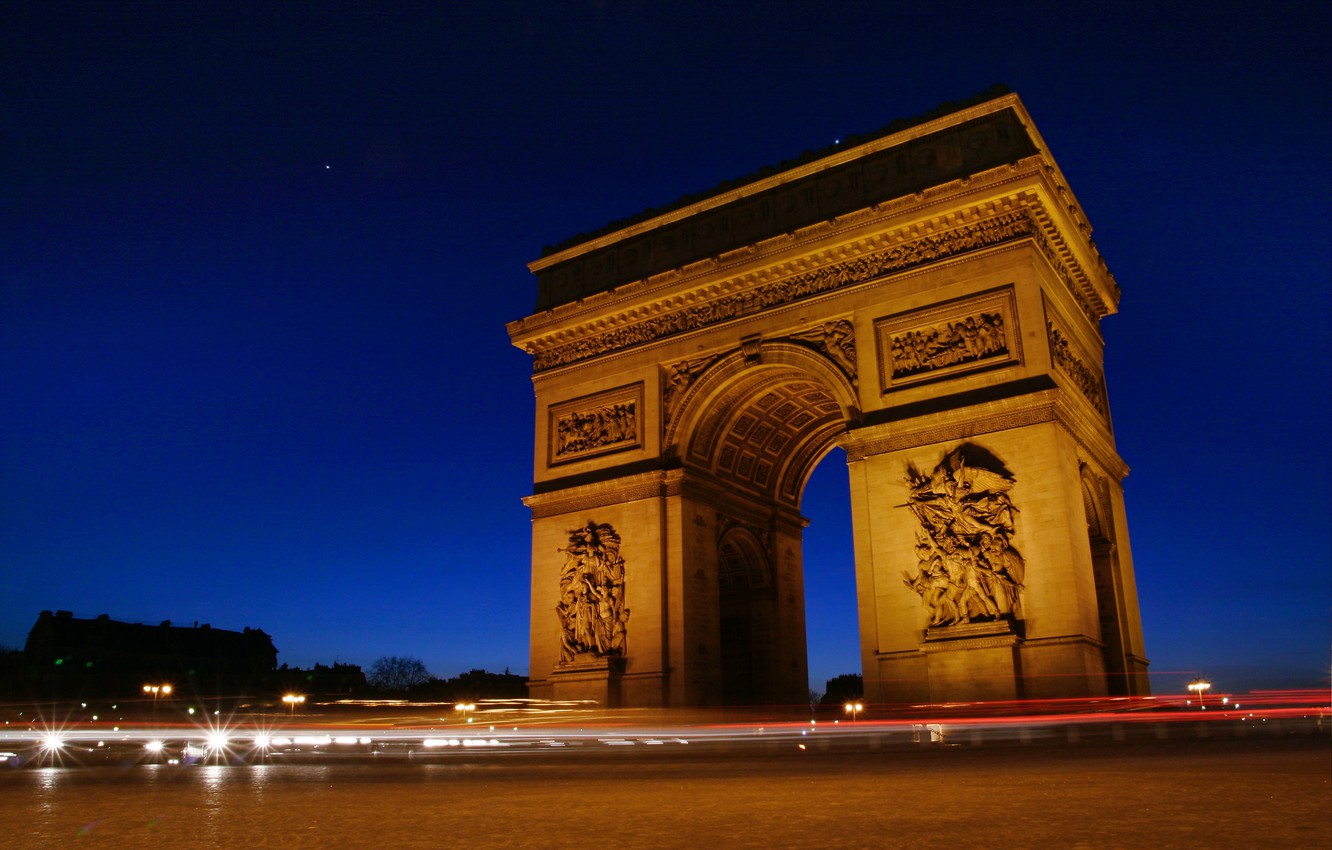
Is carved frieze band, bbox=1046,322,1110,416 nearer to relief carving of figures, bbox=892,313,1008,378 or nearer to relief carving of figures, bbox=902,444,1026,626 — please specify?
relief carving of figures, bbox=892,313,1008,378

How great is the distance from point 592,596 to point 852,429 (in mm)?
6797

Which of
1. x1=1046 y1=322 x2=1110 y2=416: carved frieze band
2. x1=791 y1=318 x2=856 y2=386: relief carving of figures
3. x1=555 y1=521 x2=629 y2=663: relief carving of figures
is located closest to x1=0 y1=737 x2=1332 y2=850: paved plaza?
x1=1046 y1=322 x2=1110 y2=416: carved frieze band

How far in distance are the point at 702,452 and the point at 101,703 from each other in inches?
1626

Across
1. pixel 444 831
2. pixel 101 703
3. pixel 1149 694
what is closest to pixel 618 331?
pixel 1149 694

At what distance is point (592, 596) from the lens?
2161 centimetres

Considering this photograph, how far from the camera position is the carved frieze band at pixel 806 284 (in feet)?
61.5

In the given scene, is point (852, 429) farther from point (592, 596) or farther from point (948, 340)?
point (592, 596)

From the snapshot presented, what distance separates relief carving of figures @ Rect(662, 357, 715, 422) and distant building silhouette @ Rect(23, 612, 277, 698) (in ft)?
143

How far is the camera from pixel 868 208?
64.9ft

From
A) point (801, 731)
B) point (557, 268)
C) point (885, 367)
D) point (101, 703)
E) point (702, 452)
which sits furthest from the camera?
point (101, 703)

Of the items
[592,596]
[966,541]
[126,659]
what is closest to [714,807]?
[966,541]

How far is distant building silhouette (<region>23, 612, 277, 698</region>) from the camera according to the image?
5322cm

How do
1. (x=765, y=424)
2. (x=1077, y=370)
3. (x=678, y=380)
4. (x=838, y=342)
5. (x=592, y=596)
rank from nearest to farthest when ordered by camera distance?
(x=838, y=342) → (x=1077, y=370) → (x=592, y=596) → (x=678, y=380) → (x=765, y=424)

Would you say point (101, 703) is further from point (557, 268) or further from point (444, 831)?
point (444, 831)
